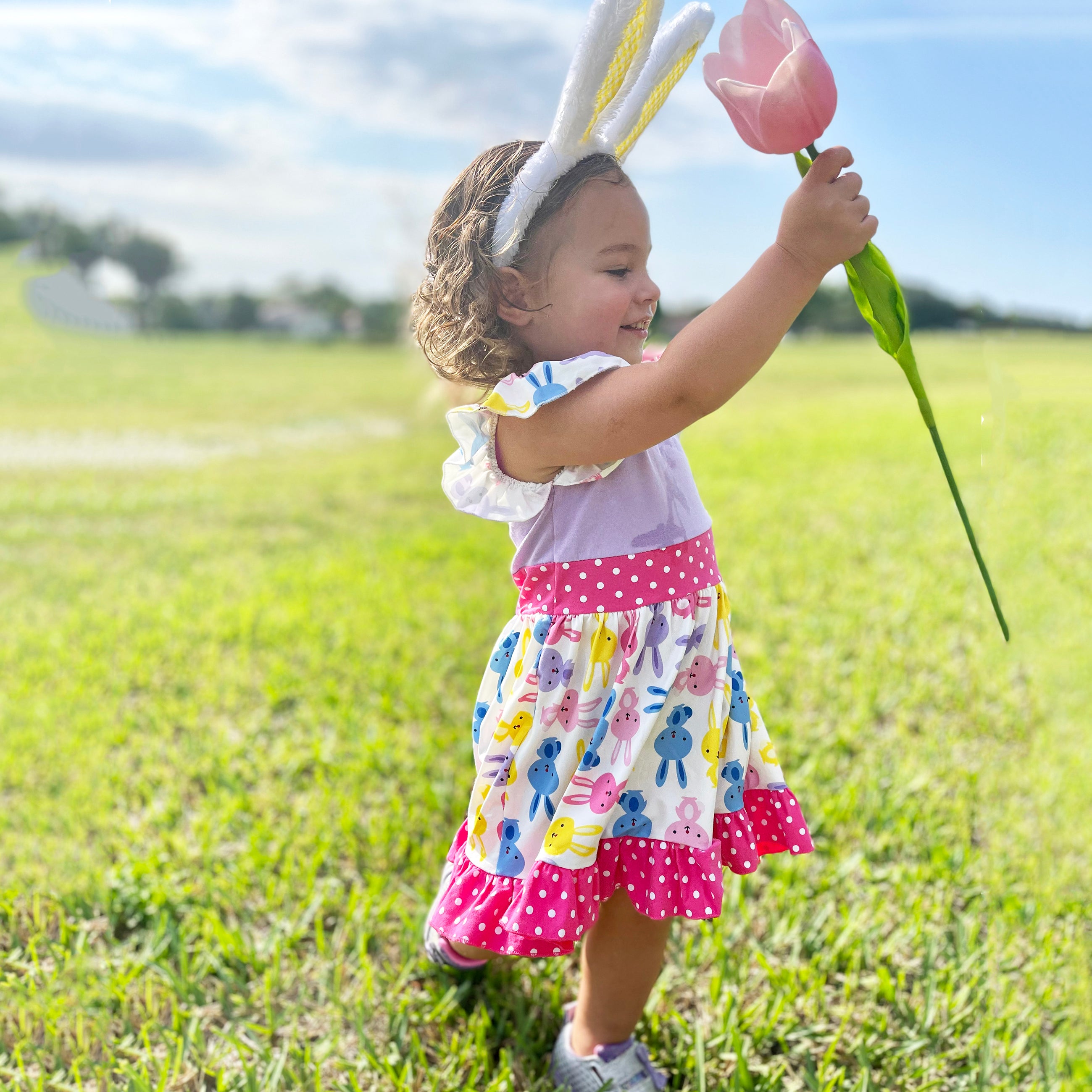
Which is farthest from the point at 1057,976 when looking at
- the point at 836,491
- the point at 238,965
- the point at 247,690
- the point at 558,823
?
the point at 836,491

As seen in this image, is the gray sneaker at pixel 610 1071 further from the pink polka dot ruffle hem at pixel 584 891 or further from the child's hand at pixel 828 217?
the child's hand at pixel 828 217

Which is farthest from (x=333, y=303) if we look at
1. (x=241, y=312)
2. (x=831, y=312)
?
(x=831, y=312)

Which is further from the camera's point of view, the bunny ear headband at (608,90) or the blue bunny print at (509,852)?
the blue bunny print at (509,852)

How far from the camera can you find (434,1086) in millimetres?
1293

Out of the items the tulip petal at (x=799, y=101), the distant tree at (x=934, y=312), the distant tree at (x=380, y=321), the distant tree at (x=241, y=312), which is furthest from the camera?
the distant tree at (x=241, y=312)

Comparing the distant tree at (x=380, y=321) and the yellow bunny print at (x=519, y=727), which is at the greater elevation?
the distant tree at (x=380, y=321)

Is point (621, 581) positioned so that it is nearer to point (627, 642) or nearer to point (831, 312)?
point (627, 642)

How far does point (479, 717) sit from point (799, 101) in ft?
2.66

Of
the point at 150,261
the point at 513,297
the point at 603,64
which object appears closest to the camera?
the point at 603,64

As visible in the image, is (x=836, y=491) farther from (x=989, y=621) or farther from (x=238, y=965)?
(x=238, y=965)

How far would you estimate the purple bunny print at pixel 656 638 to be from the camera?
3.74 feet

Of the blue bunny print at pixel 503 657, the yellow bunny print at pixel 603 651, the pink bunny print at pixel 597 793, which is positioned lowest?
the pink bunny print at pixel 597 793

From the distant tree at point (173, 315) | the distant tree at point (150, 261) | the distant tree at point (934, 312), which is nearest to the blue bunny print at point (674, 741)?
the distant tree at point (934, 312)

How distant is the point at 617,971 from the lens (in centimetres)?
125
